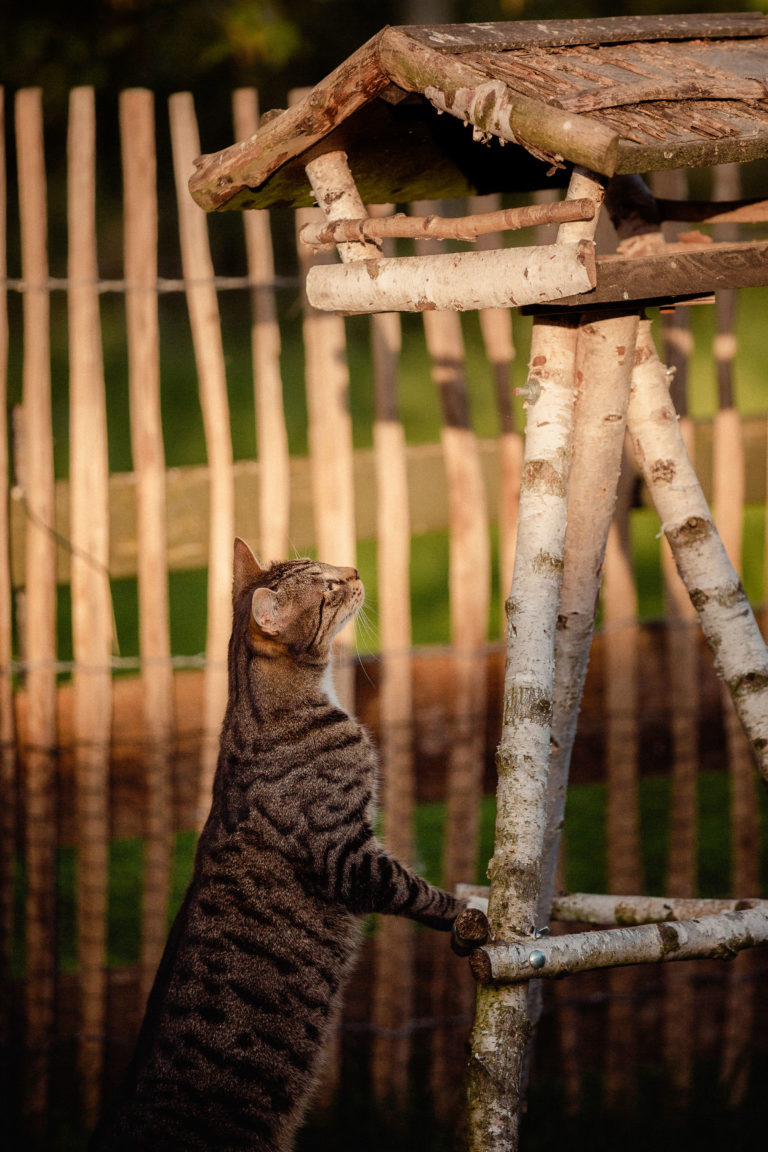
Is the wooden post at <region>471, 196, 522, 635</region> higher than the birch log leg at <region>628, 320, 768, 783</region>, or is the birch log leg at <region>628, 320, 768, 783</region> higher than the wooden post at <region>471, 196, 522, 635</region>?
the wooden post at <region>471, 196, 522, 635</region>

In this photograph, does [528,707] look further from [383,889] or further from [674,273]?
[674,273]

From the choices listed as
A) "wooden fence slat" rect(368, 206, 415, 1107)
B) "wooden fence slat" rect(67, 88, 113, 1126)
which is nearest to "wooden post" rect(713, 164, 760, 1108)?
"wooden fence slat" rect(368, 206, 415, 1107)

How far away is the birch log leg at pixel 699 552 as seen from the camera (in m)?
2.19

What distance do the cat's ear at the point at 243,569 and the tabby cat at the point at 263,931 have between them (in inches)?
7.4

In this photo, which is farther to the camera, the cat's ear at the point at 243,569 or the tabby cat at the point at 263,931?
the cat's ear at the point at 243,569

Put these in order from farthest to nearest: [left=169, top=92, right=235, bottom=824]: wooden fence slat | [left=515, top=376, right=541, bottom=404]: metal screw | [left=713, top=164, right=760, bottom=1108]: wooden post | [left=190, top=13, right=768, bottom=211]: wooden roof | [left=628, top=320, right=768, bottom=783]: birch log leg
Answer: [left=713, top=164, right=760, bottom=1108]: wooden post → [left=169, top=92, right=235, bottom=824]: wooden fence slat → [left=628, top=320, right=768, bottom=783]: birch log leg → [left=515, top=376, right=541, bottom=404]: metal screw → [left=190, top=13, right=768, bottom=211]: wooden roof

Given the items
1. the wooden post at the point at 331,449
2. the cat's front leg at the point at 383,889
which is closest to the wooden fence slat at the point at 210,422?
the wooden post at the point at 331,449

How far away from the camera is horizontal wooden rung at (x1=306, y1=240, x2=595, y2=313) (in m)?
1.78

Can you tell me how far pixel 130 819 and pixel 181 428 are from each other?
578cm

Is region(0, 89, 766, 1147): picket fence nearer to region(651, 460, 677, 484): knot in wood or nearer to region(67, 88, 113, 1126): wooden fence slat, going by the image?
region(67, 88, 113, 1126): wooden fence slat

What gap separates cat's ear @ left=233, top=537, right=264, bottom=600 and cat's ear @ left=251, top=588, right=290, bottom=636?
0.17 metres

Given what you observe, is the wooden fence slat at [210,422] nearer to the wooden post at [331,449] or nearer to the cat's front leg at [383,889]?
the wooden post at [331,449]

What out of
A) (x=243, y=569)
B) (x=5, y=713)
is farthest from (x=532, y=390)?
(x=5, y=713)

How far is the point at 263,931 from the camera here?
7.65 feet
